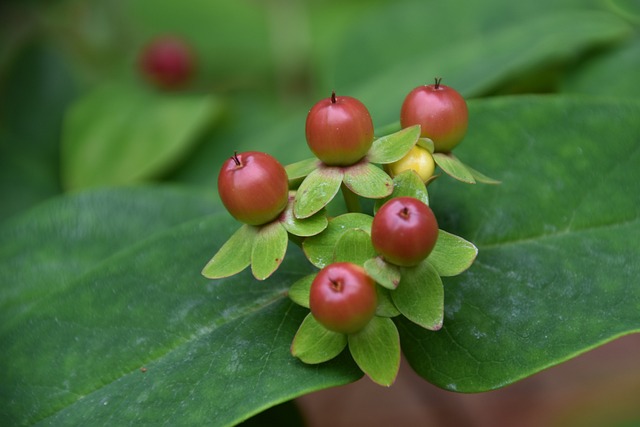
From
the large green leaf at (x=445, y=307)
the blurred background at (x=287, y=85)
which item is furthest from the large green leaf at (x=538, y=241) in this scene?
the blurred background at (x=287, y=85)

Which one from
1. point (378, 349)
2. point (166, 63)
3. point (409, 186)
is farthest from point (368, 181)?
point (166, 63)

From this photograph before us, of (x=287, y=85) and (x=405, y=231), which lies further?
(x=287, y=85)

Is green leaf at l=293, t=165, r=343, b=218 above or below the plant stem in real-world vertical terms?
above

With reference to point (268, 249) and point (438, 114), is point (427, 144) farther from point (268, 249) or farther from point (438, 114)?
point (268, 249)

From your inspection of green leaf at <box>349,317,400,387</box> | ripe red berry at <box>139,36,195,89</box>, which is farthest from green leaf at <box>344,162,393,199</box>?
ripe red berry at <box>139,36,195,89</box>

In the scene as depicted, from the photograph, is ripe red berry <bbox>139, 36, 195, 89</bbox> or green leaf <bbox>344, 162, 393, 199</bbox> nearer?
green leaf <bbox>344, 162, 393, 199</bbox>

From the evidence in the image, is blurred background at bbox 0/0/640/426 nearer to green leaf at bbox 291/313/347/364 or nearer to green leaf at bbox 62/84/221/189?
green leaf at bbox 62/84/221/189

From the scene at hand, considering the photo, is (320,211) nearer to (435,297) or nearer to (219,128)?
(435,297)
